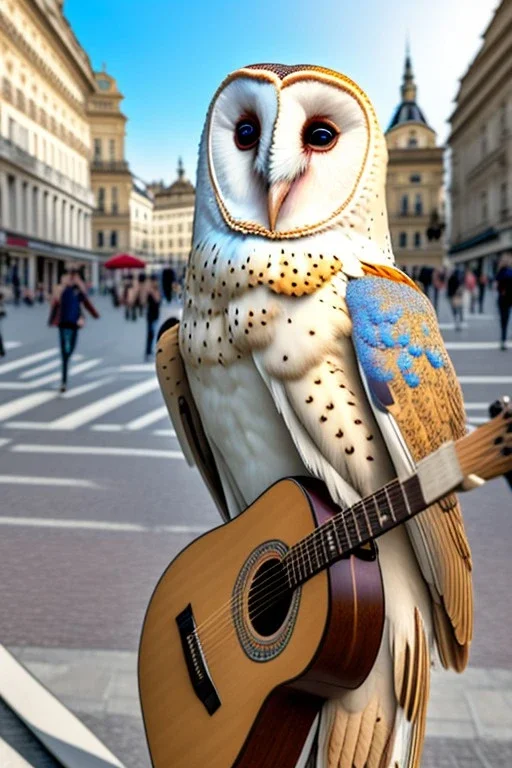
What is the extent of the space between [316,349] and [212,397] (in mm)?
356

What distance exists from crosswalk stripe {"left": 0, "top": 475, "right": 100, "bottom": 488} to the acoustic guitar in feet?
12.7

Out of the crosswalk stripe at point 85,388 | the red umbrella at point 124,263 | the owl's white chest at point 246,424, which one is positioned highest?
the red umbrella at point 124,263

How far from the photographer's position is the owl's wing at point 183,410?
2258 mm

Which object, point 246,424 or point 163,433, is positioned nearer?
point 246,424

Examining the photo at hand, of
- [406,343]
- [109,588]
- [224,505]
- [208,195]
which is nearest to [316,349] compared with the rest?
[406,343]

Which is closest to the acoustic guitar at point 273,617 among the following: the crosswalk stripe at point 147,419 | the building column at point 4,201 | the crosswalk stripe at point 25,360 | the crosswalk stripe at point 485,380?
the crosswalk stripe at point 147,419

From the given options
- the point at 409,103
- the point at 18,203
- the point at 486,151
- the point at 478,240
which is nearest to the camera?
the point at 18,203

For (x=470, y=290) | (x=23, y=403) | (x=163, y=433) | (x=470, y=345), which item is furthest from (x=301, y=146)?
(x=470, y=290)

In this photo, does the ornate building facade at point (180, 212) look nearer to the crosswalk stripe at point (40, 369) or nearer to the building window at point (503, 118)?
the crosswalk stripe at point (40, 369)

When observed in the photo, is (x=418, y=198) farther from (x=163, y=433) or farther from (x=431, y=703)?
(x=431, y=703)

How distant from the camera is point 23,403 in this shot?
9469 mm

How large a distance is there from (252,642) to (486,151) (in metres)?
74.2

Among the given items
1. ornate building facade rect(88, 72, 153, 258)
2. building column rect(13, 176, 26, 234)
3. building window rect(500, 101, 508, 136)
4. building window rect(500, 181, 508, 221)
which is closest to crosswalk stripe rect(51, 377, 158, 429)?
building column rect(13, 176, 26, 234)

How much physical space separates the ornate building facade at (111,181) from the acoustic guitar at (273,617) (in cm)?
8676
